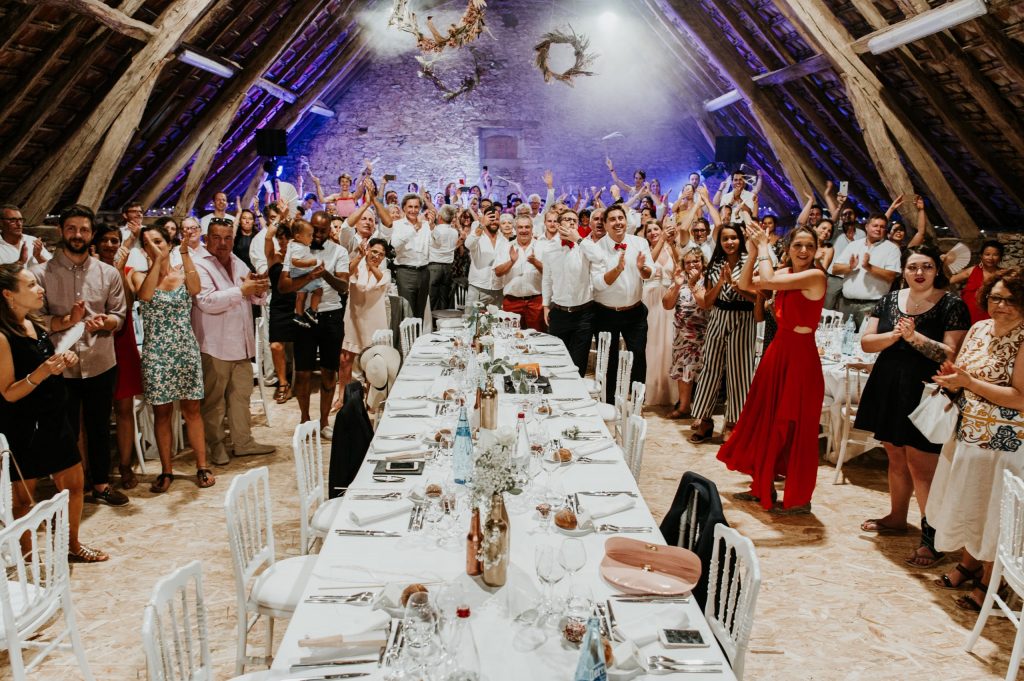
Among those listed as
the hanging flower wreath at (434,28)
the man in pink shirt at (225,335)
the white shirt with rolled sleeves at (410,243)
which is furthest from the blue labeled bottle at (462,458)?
the hanging flower wreath at (434,28)

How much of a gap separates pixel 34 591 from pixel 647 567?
2.07m

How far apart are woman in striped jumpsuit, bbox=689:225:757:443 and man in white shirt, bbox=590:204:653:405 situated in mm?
516

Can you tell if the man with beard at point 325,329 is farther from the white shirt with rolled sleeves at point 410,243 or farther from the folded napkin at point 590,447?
the folded napkin at point 590,447

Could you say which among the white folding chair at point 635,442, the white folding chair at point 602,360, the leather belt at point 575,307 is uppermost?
the leather belt at point 575,307

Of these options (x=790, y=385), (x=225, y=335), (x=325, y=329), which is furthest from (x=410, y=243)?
(x=790, y=385)

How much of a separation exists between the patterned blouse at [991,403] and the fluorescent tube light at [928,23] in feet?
10.7

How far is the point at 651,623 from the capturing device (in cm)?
170

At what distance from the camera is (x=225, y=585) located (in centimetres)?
318

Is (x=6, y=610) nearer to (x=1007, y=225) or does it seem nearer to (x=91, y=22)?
(x=91, y=22)

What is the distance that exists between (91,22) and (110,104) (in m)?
0.74

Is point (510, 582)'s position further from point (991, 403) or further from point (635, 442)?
point (991, 403)

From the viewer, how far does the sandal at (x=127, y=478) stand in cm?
423

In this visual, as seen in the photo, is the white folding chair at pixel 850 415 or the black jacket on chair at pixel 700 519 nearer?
the black jacket on chair at pixel 700 519

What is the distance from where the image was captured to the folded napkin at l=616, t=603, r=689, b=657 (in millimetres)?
1640
